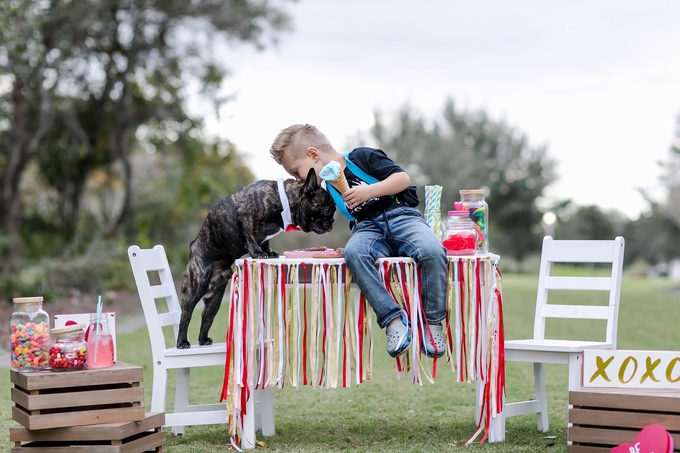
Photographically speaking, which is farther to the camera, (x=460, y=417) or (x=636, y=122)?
(x=636, y=122)

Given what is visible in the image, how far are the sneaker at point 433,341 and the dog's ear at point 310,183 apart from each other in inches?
36.1

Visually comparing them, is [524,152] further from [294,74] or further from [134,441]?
[134,441]

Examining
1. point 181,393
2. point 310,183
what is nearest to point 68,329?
point 181,393

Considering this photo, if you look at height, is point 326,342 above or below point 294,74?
below

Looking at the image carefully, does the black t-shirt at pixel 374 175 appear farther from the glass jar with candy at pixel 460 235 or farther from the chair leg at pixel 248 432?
the chair leg at pixel 248 432

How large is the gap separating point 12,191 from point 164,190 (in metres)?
8.89

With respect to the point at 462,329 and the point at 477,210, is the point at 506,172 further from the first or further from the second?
the point at 462,329

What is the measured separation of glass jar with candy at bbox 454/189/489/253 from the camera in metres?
3.95

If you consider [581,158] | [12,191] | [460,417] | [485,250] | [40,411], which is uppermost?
[581,158]

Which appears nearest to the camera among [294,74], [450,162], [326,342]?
[326,342]

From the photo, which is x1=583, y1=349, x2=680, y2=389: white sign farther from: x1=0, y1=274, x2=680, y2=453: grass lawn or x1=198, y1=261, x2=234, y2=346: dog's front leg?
x1=198, y1=261, x2=234, y2=346: dog's front leg

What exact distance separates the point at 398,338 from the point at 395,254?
499 millimetres

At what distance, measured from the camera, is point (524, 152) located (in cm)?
3569

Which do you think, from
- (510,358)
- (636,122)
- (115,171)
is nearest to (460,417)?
(510,358)
